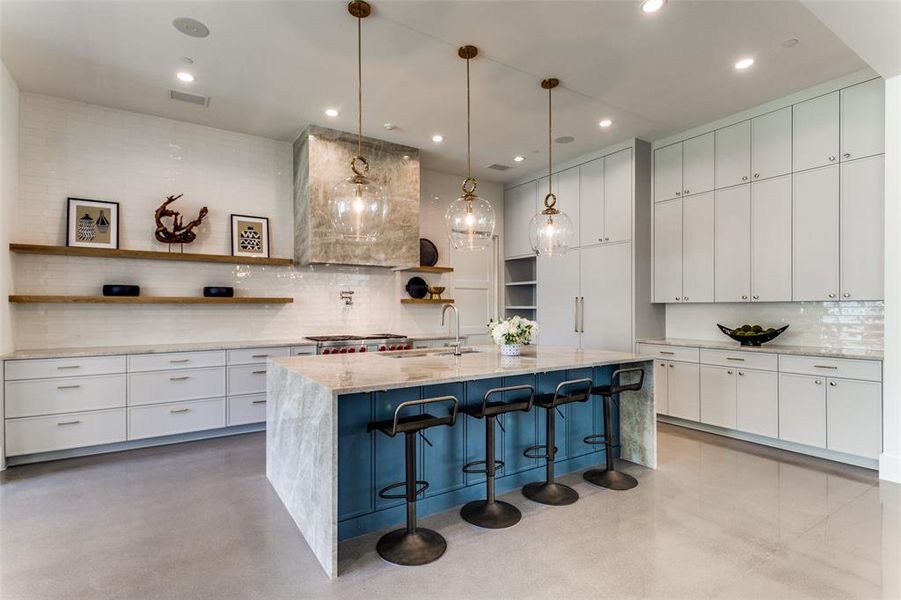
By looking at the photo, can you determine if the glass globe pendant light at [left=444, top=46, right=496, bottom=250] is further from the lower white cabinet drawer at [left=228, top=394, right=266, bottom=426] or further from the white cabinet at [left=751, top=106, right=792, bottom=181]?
the white cabinet at [left=751, top=106, right=792, bottom=181]

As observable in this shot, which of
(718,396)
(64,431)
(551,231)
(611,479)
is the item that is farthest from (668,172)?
(64,431)

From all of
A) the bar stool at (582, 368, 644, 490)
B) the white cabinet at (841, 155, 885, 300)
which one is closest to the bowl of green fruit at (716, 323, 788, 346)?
the white cabinet at (841, 155, 885, 300)

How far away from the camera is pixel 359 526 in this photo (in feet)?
8.58

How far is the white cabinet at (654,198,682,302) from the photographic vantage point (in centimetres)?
509

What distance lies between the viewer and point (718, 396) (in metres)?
4.43

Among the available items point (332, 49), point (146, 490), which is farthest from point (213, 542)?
point (332, 49)

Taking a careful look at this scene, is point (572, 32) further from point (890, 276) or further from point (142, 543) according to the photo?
point (142, 543)

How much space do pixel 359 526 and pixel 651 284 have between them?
4.25 m

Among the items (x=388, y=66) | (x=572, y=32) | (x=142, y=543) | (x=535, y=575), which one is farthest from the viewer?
(x=388, y=66)

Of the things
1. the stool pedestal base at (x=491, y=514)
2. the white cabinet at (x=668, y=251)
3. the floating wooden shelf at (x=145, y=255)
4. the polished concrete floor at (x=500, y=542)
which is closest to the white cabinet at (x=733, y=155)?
the white cabinet at (x=668, y=251)

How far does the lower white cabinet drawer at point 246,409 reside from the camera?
443cm

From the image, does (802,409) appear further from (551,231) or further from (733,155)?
(551,231)

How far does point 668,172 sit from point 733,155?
702mm

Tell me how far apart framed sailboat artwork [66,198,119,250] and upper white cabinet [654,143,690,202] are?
5.78 m
